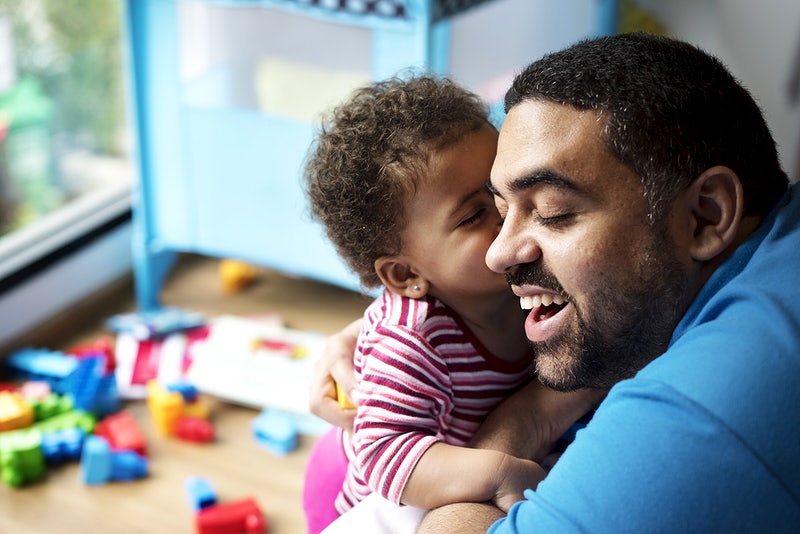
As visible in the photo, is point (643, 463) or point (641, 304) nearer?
point (643, 463)

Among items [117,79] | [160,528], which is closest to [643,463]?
[160,528]

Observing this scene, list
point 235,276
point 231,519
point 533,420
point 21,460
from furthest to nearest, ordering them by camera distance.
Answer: point 235,276 < point 21,460 < point 231,519 < point 533,420

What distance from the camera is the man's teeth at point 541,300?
1.01 m

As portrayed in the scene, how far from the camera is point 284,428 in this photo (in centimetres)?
207

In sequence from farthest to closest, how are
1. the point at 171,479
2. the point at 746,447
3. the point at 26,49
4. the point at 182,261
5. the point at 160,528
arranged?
the point at 182,261
the point at 26,49
the point at 171,479
the point at 160,528
the point at 746,447

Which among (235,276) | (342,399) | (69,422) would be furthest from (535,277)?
(235,276)

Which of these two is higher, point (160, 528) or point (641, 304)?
point (641, 304)

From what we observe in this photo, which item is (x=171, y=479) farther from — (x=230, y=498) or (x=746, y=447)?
(x=746, y=447)

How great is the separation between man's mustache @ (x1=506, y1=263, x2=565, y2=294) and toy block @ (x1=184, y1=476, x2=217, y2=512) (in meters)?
1.06

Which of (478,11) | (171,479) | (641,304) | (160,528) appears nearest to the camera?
(641,304)

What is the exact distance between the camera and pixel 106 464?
193 centimetres

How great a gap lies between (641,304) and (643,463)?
0.22 metres

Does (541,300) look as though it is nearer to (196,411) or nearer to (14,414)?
(196,411)

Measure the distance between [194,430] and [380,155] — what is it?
1115 millimetres
